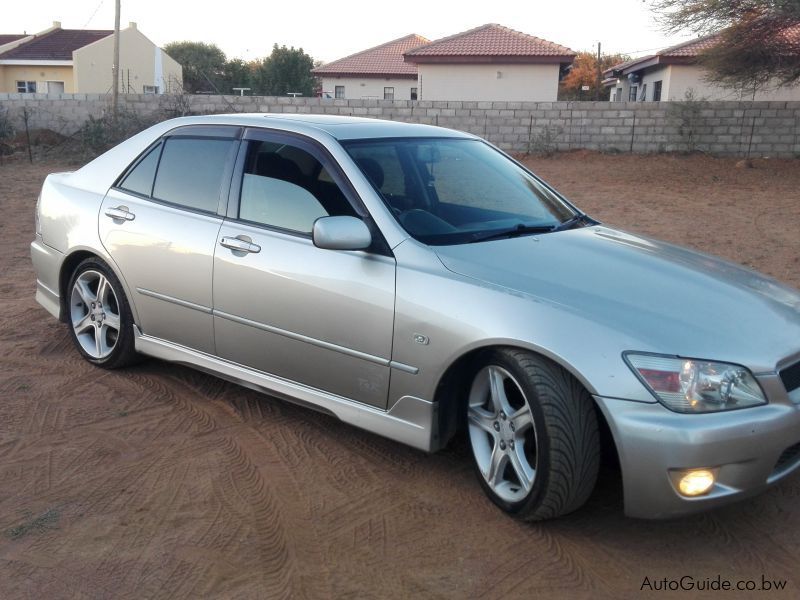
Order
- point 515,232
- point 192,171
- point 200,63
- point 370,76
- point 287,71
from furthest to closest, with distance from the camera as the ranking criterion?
point 200,63 → point 287,71 → point 370,76 → point 192,171 → point 515,232

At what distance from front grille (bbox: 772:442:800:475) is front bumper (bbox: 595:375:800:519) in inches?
1.9

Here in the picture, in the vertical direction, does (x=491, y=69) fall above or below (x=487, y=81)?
above

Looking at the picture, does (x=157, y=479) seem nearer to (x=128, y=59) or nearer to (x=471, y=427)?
(x=471, y=427)

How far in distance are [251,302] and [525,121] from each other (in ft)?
51.3

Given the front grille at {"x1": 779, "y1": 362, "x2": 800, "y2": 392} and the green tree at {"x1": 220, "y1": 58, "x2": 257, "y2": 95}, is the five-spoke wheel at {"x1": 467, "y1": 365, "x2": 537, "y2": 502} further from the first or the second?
the green tree at {"x1": 220, "y1": 58, "x2": 257, "y2": 95}

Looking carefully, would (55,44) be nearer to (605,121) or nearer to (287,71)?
(287,71)

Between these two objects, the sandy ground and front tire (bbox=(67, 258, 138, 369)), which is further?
front tire (bbox=(67, 258, 138, 369))

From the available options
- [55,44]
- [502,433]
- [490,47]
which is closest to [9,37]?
[55,44]

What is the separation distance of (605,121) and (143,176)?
15.3 metres

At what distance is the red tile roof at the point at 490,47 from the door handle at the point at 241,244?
91.6ft

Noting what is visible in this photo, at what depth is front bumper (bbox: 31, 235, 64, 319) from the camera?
5.31 metres

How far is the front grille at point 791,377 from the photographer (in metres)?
3.15

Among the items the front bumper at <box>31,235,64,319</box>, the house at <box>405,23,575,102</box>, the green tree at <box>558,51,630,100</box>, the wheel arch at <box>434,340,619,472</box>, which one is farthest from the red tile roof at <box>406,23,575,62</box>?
the wheel arch at <box>434,340,619,472</box>

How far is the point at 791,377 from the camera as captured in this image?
3.20 m
